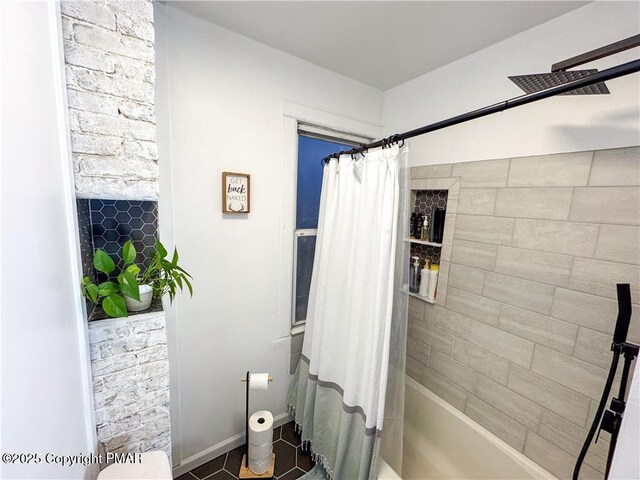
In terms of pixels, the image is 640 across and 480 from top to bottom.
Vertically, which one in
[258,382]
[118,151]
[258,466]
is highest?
[118,151]

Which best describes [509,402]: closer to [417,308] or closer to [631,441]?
[417,308]

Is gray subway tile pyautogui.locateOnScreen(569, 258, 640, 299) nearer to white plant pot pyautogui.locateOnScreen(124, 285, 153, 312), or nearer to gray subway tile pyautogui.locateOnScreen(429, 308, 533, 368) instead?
gray subway tile pyautogui.locateOnScreen(429, 308, 533, 368)

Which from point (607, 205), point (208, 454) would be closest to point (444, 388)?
point (607, 205)

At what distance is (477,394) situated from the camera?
57.6 inches

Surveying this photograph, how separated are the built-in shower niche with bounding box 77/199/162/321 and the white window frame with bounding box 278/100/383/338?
0.74 metres

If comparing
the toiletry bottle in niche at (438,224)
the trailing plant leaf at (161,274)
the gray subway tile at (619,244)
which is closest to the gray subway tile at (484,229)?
the toiletry bottle in niche at (438,224)

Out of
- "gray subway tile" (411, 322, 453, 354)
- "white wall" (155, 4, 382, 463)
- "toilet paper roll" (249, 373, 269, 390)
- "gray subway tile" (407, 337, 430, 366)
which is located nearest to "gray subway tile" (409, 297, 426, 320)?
"gray subway tile" (411, 322, 453, 354)

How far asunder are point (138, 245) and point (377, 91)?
186cm

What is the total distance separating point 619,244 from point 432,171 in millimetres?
926

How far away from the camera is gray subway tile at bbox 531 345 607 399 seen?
1075 millimetres

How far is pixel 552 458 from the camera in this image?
1190mm

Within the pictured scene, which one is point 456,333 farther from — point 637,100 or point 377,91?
point 377,91

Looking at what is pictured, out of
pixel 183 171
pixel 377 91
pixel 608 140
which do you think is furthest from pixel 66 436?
pixel 377 91

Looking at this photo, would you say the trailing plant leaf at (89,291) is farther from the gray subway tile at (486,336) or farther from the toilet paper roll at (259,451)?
the gray subway tile at (486,336)
